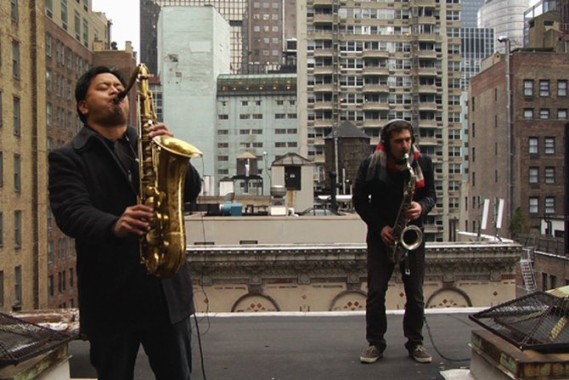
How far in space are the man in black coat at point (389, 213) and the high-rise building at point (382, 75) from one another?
64.1m

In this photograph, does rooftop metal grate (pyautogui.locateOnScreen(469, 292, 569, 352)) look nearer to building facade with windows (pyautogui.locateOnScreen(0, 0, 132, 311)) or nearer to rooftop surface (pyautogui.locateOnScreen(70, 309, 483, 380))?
rooftop surface (pyautogui.locateOnScreen(70, 309, 483, 380))

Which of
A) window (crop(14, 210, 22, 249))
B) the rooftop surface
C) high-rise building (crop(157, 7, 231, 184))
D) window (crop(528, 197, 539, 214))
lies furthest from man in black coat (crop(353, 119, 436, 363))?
high-rise building (crop(157, 7, 231, 184))

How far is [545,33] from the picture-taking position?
2200 inches

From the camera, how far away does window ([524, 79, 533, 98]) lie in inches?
1954

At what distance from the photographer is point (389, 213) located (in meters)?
5.42

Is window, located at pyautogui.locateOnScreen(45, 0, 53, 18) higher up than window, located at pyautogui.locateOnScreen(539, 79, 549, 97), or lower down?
higher up

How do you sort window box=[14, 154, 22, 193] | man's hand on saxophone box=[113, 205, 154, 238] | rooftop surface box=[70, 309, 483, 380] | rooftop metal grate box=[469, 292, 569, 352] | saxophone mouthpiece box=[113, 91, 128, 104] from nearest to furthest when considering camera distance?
man's hand on saxophone box=[113, 205, 154, 238], saxophone mouthpiece box=[113, 91, 128, 104], rooftop metal grate box=[469, 292, 569, 352], rooftop surface box=[70, 309, 483, 380], window box=[14, 154, 22, 193]

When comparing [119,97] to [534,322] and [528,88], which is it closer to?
[534,322]

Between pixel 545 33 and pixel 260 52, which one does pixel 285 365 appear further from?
pixel 260 52

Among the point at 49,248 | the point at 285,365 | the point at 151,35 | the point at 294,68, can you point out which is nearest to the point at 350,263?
the point at 285,365

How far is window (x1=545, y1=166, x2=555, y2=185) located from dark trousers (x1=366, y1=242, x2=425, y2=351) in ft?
156

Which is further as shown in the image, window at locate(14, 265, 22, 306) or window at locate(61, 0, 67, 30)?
window at locate(61, 0, 67, 30)

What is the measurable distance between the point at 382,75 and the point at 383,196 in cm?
6680

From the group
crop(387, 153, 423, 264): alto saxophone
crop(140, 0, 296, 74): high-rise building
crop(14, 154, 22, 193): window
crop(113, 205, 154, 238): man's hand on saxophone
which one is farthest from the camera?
crop(140, 0, 296, 74): high-rise building
